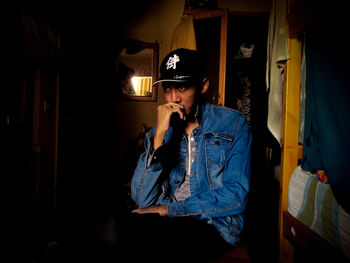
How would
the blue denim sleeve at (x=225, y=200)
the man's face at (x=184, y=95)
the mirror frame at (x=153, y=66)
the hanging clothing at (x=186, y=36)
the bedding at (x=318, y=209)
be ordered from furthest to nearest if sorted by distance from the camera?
the mirror frame at (x=153, y=66), the hanging clothing at (x=186, y=36), the man's face at (x=184, y=95), the blue denim sleeve at (x=225, y=200), the bedding at (x=318, y=209)

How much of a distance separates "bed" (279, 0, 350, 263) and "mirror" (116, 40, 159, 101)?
1.83m

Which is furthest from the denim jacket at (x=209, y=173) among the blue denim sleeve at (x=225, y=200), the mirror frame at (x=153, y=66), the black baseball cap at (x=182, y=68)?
the mirror frame at (x=153, y=66)

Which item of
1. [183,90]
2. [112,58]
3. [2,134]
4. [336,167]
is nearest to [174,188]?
[183,90]

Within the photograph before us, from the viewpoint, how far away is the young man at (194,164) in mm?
976

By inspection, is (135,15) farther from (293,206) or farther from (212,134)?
(293,206)

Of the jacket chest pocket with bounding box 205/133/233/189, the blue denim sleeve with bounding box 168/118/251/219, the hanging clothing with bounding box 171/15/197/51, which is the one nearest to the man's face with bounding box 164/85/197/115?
the jacket chest pocket with bounding box 205/133/233/189

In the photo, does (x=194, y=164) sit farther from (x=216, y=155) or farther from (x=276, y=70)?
(x=276, y=70)

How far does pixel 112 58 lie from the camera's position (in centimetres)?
275

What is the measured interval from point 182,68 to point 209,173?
1.96 ft

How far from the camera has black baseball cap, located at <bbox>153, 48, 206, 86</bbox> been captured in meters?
1.18

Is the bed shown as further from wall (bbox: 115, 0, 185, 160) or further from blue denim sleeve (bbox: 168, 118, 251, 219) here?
wall (bbox: 115, 0, 185, 160)

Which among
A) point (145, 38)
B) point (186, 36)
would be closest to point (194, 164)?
point (186, 36)

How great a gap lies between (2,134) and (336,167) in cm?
172

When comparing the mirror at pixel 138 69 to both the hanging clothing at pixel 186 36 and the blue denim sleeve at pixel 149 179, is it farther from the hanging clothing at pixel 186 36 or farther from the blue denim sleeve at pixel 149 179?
the blue denim sleeve at pixel 149 179
